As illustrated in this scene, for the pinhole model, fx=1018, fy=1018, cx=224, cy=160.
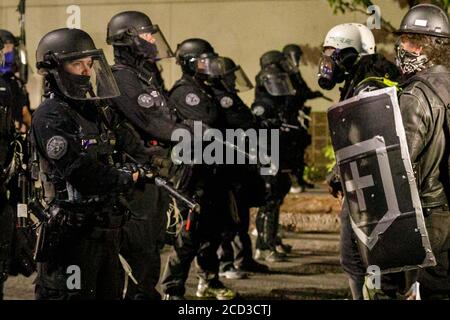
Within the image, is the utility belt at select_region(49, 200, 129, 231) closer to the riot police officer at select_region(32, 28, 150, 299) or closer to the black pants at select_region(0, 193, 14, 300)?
the riot police officer at select_region(32, 28, 150, 299)

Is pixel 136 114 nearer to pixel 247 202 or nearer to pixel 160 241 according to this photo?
pixel 160 241

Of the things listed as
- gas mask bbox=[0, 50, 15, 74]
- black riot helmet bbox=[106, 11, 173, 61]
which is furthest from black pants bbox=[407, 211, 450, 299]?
gas mask bbox=[0, 50, 15, 74]

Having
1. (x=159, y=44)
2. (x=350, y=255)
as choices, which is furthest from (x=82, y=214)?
(x=159, y=44)

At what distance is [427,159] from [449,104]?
0.31m

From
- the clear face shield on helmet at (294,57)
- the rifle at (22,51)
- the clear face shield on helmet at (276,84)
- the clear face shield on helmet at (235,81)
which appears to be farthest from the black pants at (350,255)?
the clear face shield on helmet at (294,57)

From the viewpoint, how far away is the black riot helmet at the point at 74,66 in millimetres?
5773

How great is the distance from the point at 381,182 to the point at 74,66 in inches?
74.1

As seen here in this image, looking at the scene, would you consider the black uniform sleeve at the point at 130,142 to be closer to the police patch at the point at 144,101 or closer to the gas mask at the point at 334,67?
the police patch at the point at 144,101

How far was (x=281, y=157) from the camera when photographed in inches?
422

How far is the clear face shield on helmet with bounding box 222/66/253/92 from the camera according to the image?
9.25 meters

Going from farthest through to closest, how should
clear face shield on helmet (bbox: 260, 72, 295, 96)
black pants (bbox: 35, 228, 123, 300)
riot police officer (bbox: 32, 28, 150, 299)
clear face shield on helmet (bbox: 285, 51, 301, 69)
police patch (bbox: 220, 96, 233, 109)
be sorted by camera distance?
clear face shield on helmet (bbox: 285, 51, 301, 69)
clear face shield on helmet (bbox: 260, 72, 295, 96)
police patch (bbox: 220, 96, 233, 109)
black pants (bbox: 35, 228, 123, 300)
riot police officer (bbox: 32, 28, 150, 299)

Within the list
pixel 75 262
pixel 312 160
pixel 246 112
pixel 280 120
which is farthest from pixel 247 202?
pixel 312 160

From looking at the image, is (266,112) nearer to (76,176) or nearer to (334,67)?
(334,67)

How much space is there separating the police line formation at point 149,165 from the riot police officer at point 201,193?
0.42 m
